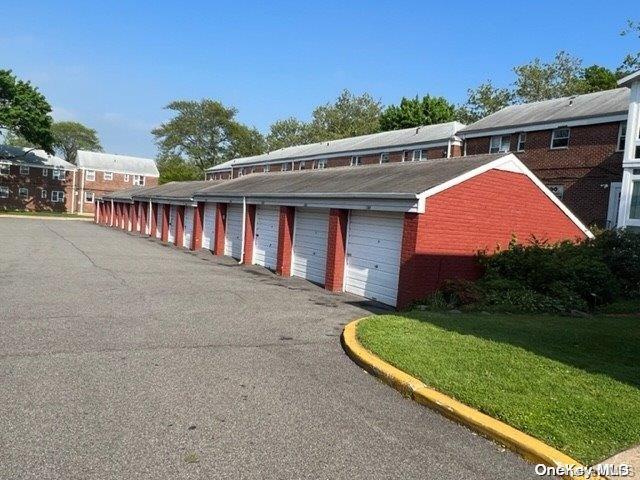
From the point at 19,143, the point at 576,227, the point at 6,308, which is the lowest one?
the point at 6,308

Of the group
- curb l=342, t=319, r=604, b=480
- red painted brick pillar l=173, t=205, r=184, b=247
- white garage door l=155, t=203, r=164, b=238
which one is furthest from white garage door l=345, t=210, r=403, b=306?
white garage door l=155, t=203, r=164, b=238

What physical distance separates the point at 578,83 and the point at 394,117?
17.3 metres

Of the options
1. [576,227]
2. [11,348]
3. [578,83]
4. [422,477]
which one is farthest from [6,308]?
[578,83]

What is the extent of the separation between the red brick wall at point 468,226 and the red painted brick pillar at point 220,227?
12.4 metres

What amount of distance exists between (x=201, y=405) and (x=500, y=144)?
26796 millimetres

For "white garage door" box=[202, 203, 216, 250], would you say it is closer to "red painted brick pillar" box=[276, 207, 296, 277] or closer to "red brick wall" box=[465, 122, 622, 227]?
"red painted brick pillar" box=[276, 207, 296, 277]

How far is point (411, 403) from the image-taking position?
524 centimetres

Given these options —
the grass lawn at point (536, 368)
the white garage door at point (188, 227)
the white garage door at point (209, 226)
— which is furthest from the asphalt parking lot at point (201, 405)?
the white garage door at point (188, 227)

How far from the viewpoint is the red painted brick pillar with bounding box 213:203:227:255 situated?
73.7 feet

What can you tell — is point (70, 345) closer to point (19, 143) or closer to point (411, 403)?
point (411, 403)

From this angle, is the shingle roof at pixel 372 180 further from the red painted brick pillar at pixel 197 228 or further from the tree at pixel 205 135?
the tree at pixel 205 135

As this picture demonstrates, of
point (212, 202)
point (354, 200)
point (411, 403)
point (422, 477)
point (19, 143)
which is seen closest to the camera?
point (422, 477)

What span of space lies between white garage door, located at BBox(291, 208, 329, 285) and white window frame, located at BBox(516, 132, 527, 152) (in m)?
15.6

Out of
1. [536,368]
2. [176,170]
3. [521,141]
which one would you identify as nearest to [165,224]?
[521,141]
